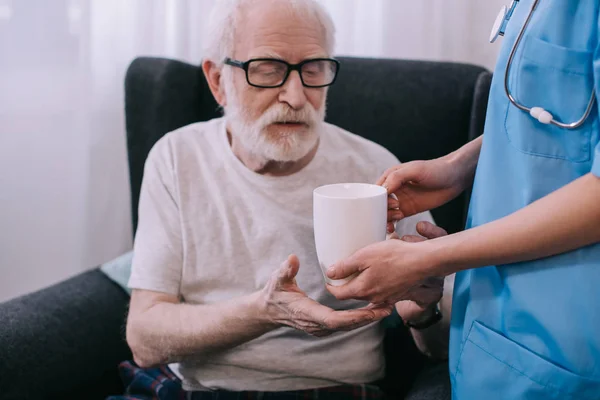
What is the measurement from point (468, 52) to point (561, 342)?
1.34 metres

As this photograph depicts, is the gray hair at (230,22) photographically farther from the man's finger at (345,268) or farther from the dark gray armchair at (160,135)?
the man's finger at (345,268)

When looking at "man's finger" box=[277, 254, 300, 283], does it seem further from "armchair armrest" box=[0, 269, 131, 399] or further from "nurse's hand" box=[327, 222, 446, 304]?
"armchair armrest" box=[0, 269, 131, 399]

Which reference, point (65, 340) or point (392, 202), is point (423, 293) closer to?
point (392, 202)

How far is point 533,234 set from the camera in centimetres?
87

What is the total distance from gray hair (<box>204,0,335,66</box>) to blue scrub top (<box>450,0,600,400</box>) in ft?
1.83

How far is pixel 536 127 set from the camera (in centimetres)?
89

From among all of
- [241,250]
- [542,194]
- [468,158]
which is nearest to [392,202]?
[468,158]

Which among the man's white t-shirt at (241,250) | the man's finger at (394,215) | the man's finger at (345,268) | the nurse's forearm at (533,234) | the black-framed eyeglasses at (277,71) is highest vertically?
the black-framed eyeglasses at (277,71)

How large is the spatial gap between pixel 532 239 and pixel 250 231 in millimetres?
688

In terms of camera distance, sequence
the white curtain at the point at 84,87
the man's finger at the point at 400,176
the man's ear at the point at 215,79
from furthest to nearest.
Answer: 1. the white curtain at the point at 84,87
2. the man's ear at the point at 215,79
3. the man's finger at the point at 400,176

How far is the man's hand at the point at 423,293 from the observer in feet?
3.75

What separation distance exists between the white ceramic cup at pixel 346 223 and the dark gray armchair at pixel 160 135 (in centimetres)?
46

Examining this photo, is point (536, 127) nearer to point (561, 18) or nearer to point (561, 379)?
point (561, 18)

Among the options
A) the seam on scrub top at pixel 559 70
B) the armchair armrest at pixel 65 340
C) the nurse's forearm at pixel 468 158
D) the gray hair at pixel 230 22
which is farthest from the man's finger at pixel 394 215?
the armchair armrest at pixel 65 340
